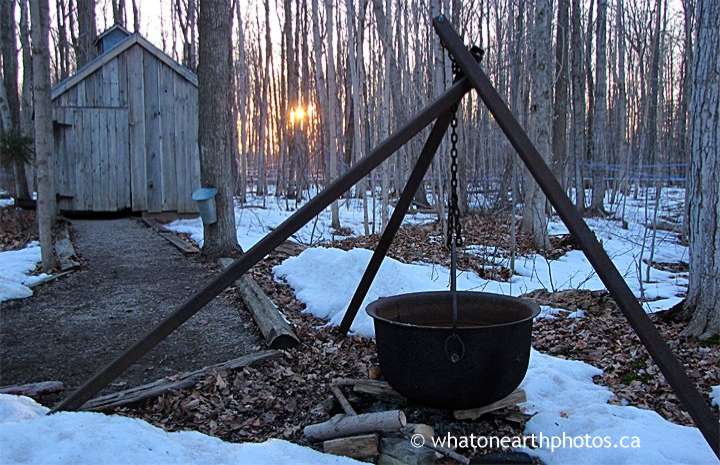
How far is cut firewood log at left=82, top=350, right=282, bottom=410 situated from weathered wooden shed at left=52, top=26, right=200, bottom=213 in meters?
10.2

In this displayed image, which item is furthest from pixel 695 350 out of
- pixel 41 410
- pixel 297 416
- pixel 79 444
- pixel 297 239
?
pixel 297 239

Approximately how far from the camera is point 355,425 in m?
3.20

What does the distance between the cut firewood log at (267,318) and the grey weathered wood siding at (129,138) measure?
26.2ft

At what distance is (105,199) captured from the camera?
45.0ft

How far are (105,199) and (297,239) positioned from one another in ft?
19.8

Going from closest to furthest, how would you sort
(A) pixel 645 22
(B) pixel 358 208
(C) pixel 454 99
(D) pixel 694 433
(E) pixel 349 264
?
(D) pixel 694 433, (C) pixel 454 99, (E) pixel 349 264, (B) pixel 358 208, (A) pixel 645 22

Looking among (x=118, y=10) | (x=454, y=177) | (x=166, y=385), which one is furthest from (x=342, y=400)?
(x=118, y=10)

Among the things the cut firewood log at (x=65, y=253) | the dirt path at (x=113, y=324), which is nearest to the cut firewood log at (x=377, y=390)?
the dirt path at (x=113, y=324)

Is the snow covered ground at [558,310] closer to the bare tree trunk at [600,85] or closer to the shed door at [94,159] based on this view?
the bare tree trunk at [600,85]

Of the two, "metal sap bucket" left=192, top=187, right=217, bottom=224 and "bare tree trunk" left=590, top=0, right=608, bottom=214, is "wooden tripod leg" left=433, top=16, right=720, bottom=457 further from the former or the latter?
"bare tree trunk" left=590, top=0, right=608, bottom=214

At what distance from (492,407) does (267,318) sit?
2.63 m

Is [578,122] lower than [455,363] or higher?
higher

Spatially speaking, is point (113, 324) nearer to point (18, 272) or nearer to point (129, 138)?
point (18, 272)

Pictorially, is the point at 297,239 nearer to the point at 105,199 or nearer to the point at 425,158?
the point at 105,199
